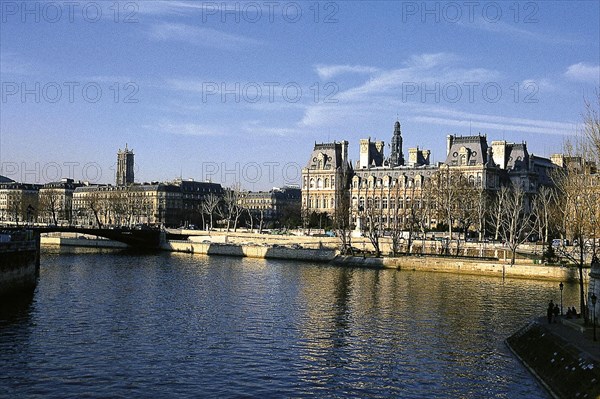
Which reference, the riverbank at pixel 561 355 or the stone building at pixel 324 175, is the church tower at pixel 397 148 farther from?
the riverbank at pixel 561 355

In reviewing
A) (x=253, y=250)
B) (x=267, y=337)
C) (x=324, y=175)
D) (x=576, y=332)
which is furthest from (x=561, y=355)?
(x=324, y=175)

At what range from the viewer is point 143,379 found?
32062 millimetres

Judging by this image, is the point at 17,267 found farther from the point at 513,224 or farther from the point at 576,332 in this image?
the point at 513,224

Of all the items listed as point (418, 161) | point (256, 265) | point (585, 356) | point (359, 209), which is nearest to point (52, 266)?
point (256, 265)

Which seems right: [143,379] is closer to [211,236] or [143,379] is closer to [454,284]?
[454,284]

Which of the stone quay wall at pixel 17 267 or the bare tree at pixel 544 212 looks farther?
the bare tree at pixel 544 212

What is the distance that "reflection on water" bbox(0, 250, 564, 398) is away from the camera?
3166 centimetres

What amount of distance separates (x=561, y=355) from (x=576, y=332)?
4.03 meters

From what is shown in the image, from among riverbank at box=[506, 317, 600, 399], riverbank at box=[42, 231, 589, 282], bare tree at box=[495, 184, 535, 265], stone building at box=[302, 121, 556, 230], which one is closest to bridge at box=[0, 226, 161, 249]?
riverbank at box=[42, 231, 589, 282]

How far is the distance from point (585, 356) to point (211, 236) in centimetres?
10522

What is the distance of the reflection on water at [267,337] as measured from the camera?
3166cm

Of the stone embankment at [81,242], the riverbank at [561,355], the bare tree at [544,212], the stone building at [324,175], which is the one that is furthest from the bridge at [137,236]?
the riverbank at [561,355]

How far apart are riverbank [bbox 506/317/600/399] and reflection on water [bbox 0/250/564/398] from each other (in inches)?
27.7

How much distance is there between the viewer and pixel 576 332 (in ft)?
116
